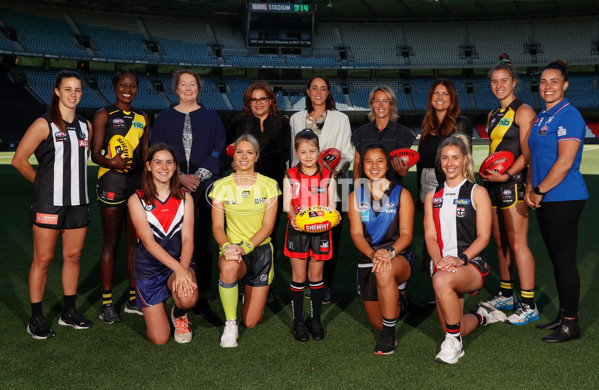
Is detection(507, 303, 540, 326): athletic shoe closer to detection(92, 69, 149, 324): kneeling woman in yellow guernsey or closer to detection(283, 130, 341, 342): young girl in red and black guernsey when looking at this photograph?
detection(283, 130, 341, 342): young girl in red and black guernsey

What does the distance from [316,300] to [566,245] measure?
6.36 ft

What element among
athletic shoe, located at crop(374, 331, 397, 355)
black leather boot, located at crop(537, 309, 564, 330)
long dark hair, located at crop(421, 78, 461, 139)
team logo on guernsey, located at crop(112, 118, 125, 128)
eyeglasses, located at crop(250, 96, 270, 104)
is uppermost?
eyeglasses, located at crop(250, 96, 270, 104)

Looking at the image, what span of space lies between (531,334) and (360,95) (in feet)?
124

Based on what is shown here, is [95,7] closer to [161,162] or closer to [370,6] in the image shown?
[370,6]

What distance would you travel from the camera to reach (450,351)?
3.34 meters

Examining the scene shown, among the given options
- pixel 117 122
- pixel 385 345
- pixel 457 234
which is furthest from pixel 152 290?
pixel 457 234

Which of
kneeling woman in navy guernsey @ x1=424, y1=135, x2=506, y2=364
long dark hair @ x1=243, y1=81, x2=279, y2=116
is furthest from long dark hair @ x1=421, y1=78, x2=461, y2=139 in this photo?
long dark hair @ x1=243, y1=81, x2=279, y2=116

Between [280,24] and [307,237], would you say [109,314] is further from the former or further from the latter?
[280,24]

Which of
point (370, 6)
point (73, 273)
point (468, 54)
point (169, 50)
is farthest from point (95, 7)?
point (73, 273)

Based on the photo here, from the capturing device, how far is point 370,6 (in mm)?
38781

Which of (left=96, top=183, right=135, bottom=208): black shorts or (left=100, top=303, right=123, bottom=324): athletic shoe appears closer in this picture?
(left=100, top=303, right=123, bottom=324): athletic shoe

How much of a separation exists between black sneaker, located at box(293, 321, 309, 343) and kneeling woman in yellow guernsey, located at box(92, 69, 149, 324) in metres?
1.47

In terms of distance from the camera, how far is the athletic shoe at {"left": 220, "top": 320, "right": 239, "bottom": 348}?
3.63 m

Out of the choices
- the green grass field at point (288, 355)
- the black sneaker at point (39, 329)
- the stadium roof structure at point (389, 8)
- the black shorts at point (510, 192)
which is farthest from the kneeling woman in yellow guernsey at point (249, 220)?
the stadium roof structure at point (389, 8)
